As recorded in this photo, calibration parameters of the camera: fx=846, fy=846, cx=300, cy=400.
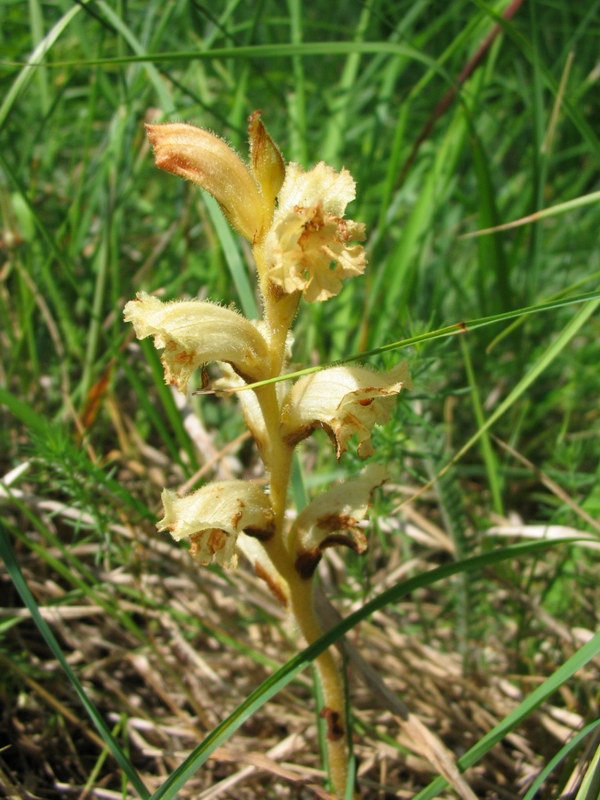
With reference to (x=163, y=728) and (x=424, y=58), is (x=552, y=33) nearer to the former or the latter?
(x=424, y=58)

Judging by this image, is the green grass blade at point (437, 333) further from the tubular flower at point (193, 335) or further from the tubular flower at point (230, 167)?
the tubular flower at point (230, 167)

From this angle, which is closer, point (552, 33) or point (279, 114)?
point (279, 114)

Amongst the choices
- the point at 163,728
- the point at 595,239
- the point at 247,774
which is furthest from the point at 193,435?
the point at 595,239

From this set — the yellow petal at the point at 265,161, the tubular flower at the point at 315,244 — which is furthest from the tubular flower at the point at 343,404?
the yellow petal at the point at 265,161

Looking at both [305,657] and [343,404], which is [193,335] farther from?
[305,657]

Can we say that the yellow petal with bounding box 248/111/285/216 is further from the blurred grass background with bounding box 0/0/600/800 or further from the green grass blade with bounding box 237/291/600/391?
the blurred grass background with bounding box 0/0/600/800

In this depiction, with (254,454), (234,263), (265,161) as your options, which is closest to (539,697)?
(265,161)

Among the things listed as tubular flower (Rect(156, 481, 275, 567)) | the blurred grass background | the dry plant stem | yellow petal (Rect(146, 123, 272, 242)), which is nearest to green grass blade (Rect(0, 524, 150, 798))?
the blurred grass background
